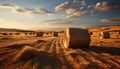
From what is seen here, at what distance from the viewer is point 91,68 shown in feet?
22.6

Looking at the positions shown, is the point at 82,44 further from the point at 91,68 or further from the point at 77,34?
the point at 91,68

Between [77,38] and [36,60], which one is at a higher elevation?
[77,38]

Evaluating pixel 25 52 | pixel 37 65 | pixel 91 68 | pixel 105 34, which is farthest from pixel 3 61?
pixel 105 34

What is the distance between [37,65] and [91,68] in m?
2.63

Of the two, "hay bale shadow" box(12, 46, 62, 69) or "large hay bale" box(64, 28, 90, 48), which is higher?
"large hay bale" box(64, 28, 90, 48)

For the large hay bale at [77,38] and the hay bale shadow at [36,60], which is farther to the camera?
the large hay bale at [77,38]

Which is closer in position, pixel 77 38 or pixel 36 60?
pixel 36 60

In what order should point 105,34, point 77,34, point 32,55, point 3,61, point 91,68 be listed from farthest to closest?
point 105,34 < point 77,34 < point 32,55 < point 3,61 < point 91,68

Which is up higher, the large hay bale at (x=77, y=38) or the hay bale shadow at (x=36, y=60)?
the large hay bale at (x=77, y=38)

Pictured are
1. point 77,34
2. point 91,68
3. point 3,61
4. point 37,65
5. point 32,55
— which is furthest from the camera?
point 77,34

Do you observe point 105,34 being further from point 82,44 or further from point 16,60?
point 16,60

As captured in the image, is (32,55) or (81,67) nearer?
(81,67)

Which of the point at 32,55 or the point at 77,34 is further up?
the point at 77,34

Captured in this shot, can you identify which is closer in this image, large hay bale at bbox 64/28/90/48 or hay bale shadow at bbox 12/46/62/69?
hay bale shadow at bbox 12/46/62/69
